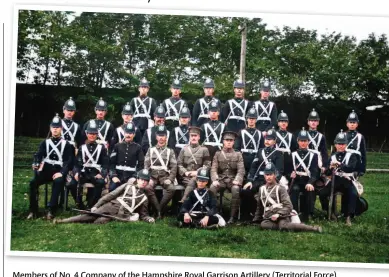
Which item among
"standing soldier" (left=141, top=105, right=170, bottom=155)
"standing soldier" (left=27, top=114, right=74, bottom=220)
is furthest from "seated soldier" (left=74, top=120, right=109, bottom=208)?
"standing soldier" (left=141, top=105, right=170, bottom=155)

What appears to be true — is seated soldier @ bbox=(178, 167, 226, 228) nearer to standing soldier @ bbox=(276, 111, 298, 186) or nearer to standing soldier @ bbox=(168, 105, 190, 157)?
standing soldier @ bbox=(168, 105, 190, 157)

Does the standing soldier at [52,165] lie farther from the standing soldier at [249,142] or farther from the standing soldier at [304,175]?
the standing soldier at [304,175]

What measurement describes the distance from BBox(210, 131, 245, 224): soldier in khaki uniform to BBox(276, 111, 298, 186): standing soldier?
1.96 ft

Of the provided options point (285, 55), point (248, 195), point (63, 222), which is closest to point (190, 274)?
point (248, 195)

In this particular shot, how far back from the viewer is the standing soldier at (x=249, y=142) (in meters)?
8.05

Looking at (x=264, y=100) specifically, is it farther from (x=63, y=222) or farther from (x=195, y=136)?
(x=63, y=222)

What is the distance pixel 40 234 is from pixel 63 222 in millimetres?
314

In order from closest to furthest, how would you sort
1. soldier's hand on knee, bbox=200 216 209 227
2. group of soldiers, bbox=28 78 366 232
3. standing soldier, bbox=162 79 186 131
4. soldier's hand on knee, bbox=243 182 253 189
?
soldier's hand on knee, bbox=200 216 209 227
group of soldiers, bbox=28 78 366 232
soldier's hand on knee, bbox=243 182 253 189
standing soldier, bbox=162 79 186 131

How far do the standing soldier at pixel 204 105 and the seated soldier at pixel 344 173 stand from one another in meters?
1.68

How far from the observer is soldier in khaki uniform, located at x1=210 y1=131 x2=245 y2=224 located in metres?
7.72

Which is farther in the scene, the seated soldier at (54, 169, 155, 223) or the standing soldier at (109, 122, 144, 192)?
the standing soldier at (109, 122, 144, 192)

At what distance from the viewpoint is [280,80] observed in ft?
27.5

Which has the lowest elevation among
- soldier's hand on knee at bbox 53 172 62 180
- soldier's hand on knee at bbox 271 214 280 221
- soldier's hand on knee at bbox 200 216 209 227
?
soldier's hand on knee at bbox 200 216 209 227

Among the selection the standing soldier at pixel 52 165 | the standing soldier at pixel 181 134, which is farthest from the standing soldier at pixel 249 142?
the standing soldier at pixel 52 165
